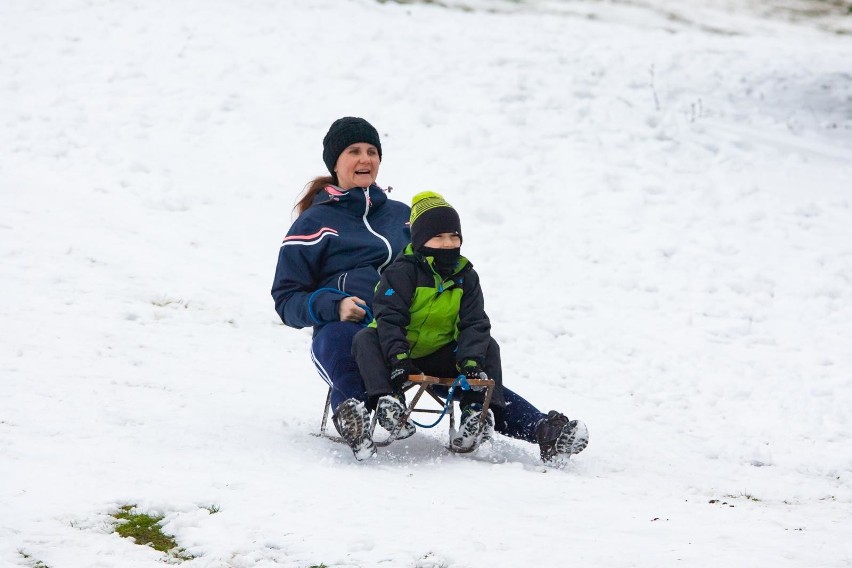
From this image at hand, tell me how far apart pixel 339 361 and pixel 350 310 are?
0.28m

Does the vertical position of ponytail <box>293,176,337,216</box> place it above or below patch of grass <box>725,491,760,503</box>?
above

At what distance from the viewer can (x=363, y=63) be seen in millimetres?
13984

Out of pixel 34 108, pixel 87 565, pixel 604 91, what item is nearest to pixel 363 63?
pixel 604 91

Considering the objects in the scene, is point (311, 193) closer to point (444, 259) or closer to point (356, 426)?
point (444, 259)

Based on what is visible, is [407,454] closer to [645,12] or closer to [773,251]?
[773,251]

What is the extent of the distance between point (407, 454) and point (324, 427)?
2.01 feet

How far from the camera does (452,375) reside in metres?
4.98

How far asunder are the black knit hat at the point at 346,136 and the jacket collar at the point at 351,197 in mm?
205

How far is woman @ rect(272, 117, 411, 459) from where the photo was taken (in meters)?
4.91

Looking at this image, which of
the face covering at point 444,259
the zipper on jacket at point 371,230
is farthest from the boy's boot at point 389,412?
the zipper on jacket at point 371,230

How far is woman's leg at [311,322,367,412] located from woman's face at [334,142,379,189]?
0.92 metres

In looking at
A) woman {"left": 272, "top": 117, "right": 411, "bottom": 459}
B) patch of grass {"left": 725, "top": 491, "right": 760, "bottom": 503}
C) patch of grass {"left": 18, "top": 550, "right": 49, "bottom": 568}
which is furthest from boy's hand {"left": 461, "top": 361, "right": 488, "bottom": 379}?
patch of grass {"left": 18, "top": 550, "right": 49, "bottom": 568}

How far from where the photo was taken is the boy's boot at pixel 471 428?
15.3 ft

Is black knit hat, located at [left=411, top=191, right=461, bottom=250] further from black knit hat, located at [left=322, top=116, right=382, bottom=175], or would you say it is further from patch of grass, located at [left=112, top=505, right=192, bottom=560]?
patch of grass, located at [left=112, top=505, right=192, bottom=560]
